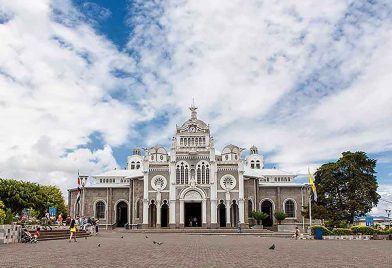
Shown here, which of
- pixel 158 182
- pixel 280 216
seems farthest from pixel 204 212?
pixel 280 216

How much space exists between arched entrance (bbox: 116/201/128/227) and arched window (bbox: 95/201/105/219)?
2.35m

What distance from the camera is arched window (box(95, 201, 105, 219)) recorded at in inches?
2749

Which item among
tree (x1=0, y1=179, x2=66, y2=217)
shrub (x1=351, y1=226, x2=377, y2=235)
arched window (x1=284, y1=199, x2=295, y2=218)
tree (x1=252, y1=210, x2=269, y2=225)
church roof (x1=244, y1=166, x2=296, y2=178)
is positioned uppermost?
church roof (x1=244, y1=166, x2=296, y2=178)

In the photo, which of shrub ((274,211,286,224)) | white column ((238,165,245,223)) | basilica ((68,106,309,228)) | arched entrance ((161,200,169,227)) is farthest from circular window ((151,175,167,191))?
shrub ((274,211,286,224))

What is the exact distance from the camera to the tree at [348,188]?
4641 centimetres

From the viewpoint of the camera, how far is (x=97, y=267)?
13.8m

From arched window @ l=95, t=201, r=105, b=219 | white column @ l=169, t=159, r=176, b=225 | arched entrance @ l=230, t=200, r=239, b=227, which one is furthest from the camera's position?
arched window @ l=95, t=201, r=105, b=219

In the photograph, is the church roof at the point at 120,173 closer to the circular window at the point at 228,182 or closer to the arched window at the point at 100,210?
the arched window at the point at 100,210

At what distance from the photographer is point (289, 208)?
68.9 m

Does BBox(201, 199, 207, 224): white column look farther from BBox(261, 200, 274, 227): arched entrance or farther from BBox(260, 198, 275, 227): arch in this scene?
BBox(261, 200, 274, 227): arched entrance

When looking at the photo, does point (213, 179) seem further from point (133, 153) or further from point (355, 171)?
point (133, 153)

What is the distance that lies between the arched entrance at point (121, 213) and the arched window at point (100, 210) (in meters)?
2.35

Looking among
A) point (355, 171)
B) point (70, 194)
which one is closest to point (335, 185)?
point (355, 171)

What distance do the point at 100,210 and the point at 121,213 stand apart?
3.87 metres
